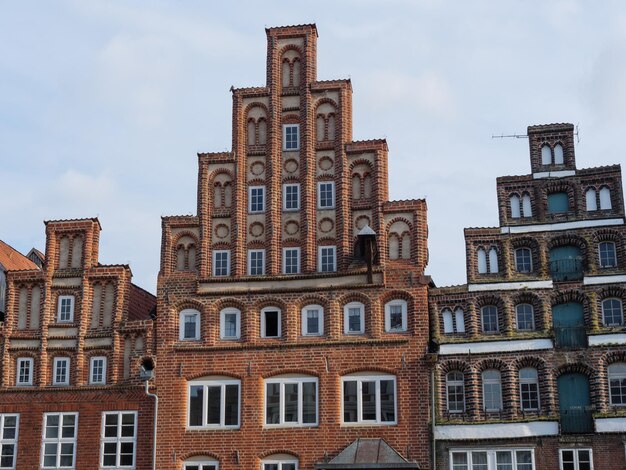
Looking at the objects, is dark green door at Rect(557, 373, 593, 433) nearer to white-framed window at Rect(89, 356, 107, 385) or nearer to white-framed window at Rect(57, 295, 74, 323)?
white-framed window at Rect(89, 356, 107, 385)

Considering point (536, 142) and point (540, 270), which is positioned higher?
point (536, 142)

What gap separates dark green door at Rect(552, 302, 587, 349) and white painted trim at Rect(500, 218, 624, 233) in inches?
126

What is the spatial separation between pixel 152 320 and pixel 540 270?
16386 mm

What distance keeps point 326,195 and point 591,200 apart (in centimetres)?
1104

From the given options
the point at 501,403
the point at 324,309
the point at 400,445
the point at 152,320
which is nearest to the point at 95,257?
the point at 152,320

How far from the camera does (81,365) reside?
1781 inches

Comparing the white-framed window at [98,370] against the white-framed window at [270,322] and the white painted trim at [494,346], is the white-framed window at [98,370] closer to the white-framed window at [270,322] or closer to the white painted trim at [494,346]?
the white-framed window at [270,322]

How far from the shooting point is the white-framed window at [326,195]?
151 ft

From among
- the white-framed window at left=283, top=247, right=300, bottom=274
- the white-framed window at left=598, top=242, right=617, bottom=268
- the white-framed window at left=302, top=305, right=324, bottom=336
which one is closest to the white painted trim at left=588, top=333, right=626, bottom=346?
the white-framed window at left=598, top=242, right=617, bottom=268

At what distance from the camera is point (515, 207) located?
146 ft

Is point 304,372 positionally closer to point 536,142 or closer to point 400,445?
point 400,445

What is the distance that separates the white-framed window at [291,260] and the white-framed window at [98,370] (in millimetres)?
8601

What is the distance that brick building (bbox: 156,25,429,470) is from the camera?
43.0m

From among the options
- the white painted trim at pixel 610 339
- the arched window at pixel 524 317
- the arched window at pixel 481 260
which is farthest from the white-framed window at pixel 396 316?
the white painted trim at pixel 610 339
